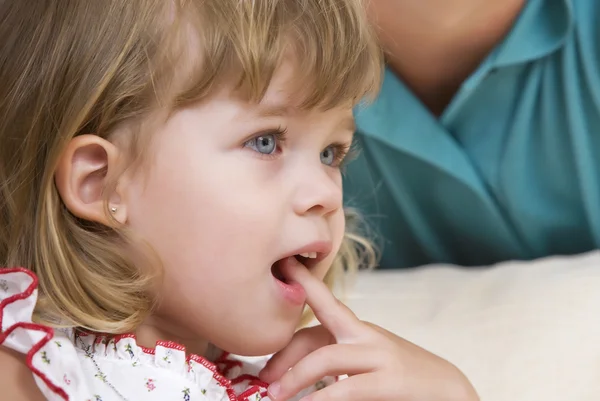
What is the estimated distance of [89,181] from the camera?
700 mm

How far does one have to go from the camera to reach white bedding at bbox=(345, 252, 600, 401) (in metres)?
0.89

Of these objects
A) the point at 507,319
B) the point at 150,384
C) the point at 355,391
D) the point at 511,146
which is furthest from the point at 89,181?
the point at 511,146

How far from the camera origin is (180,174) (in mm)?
680

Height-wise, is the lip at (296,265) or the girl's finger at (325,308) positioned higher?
the lip at (296,265)

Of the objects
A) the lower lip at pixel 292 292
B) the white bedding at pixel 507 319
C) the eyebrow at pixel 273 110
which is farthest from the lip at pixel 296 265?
the white bedding at pixel 507 319

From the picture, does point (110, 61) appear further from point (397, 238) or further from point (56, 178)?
point (397, 238)

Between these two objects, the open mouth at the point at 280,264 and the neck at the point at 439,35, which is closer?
the open mouth at the point at 280,264

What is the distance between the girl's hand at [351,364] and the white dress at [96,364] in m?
0.05

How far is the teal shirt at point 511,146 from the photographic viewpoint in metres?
1.17

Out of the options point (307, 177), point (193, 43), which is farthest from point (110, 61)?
point (307, 177)

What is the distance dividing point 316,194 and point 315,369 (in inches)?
5.6

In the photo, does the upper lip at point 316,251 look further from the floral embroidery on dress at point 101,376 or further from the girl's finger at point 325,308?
the floral embroidery on dress at point 101,376

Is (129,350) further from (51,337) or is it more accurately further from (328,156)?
(328,156)

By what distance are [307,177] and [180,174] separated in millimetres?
103
